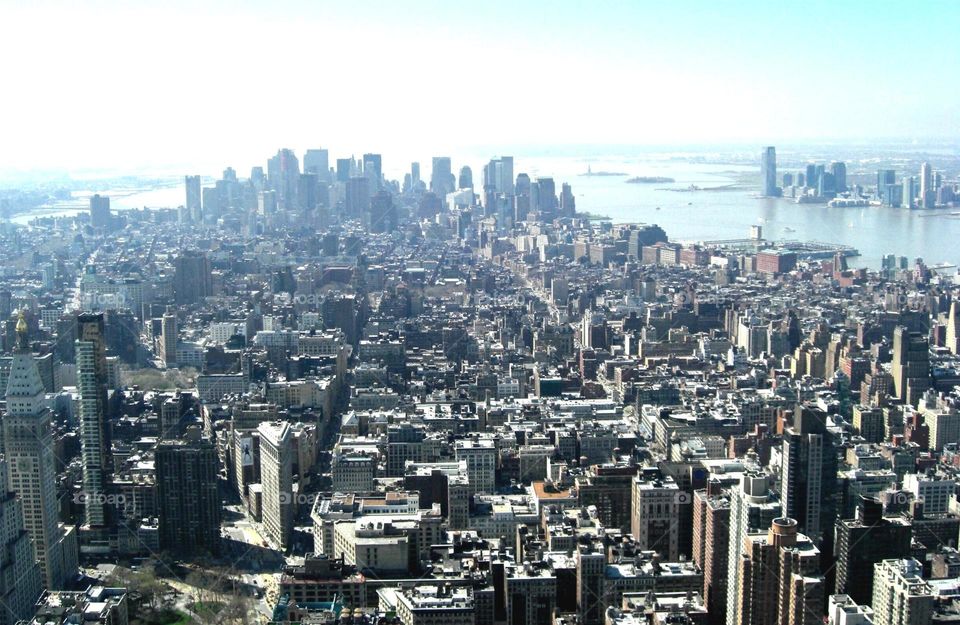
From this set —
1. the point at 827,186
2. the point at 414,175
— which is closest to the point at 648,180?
the point at 827,186

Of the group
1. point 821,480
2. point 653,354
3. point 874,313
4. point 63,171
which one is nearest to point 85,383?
point 821,480

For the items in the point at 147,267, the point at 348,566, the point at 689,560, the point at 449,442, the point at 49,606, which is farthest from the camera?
the point at 147,267

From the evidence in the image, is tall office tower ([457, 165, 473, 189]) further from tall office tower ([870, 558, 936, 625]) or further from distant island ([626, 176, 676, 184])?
tall office tower ([870, 558, 936, 625])

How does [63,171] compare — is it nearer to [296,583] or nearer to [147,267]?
[147,267]

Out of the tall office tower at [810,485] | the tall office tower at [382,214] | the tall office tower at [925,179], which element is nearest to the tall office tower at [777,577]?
the tall office tower at [810,485]

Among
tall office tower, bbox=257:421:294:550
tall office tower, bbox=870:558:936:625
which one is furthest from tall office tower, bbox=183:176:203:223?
tall office tower, bbox=870:558:936:625

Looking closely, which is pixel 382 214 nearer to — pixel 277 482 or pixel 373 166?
pixel 373 166
